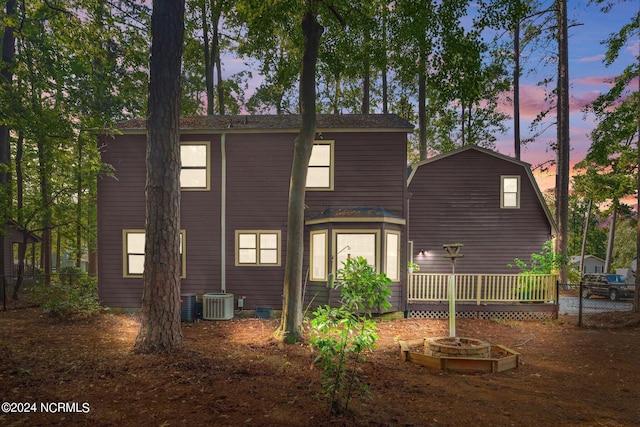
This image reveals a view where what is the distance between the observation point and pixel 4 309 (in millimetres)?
12461

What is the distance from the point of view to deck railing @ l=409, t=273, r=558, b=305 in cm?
1205

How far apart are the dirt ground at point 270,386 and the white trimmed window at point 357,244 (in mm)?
2902

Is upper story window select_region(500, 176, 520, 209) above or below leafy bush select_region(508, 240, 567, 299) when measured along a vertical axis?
above

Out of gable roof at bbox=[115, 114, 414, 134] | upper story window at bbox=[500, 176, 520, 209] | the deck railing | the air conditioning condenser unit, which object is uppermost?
gable roof at bbox=[115, 114, 414, 134]

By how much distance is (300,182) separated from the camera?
9055mm

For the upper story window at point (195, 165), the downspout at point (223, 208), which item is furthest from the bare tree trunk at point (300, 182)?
the upper story window at point (195, 165)

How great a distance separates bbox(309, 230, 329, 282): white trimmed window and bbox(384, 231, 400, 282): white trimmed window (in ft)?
6.36

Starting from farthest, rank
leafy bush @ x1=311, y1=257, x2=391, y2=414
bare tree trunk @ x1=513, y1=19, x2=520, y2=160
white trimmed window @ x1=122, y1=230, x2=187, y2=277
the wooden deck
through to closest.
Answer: bare tree trunk @ x1=513, y1=19, x2=520, y2=160 → white trimmed window @ x1=122, y1=230, x2=187, y2=277 → the wooden deck → leafy bush @ x1=311, y1=257, x2=391, y2=414

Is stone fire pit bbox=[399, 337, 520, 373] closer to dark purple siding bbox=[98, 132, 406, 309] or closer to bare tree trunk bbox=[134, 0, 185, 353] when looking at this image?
bare tree trunk bbox=[134, 0, 185, 353]

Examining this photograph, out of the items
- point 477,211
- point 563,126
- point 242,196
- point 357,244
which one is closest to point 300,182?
point 357,244

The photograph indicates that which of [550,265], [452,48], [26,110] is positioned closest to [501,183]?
[550,265]

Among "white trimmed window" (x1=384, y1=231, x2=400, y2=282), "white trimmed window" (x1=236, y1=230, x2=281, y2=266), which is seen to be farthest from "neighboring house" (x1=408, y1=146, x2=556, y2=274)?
"white trimmed window" (x1=236, y1=230, x2=281, y2=266)

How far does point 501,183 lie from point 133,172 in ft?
48.0

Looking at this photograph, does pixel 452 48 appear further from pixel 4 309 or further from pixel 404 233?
pixel 4 309
